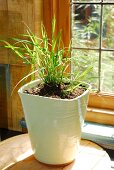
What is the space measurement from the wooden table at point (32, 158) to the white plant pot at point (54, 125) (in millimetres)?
36

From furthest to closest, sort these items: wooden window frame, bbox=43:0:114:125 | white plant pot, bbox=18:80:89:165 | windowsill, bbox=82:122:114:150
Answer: wooden window frame, bbox=43:0:114:125, windowsill, bbox=82:122:114:150, white plant pot, bbox=18:80:89:165

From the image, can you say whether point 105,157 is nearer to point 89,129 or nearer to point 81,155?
point 81,155

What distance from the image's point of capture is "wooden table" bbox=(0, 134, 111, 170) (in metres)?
1.16

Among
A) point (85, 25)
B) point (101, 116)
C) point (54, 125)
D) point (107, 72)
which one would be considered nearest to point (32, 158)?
point (54, 125)

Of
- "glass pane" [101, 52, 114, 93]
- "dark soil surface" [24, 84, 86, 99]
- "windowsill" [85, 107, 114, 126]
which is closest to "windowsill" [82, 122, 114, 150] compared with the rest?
"windowsill" [85, 107, 114, 126]

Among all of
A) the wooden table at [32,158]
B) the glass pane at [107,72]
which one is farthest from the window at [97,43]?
the wooden table at [32,158]

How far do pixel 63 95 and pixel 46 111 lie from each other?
0.09 metres

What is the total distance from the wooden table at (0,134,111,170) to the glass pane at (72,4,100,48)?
0.53m

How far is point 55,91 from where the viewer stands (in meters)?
1.13

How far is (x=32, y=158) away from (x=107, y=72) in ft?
2.01

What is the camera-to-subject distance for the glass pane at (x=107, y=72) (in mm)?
1524

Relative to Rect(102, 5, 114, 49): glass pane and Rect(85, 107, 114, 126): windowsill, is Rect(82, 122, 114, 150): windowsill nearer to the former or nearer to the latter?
Rect(85, 107, 114, 126): windowsill

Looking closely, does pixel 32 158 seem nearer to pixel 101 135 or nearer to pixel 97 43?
pixel 101 135

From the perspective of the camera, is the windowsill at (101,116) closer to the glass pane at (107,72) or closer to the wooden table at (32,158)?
the glass pane at (107,72)
